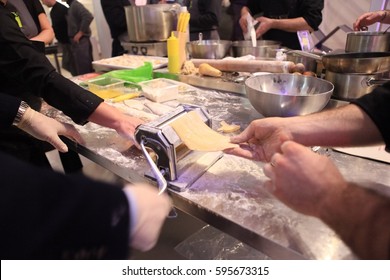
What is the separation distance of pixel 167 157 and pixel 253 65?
965 mm

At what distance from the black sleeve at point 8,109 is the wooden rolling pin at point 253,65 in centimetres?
104

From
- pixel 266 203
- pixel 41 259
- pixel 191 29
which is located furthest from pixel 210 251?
pixel 191 29

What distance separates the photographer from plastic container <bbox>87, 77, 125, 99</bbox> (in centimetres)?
150

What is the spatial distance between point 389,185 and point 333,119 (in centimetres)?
22

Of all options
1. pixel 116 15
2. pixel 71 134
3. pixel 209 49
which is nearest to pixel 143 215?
pixel 71 134

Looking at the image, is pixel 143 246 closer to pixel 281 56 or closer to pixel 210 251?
pixel 210 251

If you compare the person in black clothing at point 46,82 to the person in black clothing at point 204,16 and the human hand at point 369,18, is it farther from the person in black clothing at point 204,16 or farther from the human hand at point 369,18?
the person in black clothing at point 204,16

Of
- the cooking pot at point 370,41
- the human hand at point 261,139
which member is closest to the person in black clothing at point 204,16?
the cooking pot at point 370,41

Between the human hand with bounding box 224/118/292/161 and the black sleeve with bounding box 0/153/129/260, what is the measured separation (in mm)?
462

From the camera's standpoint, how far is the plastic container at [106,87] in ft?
4.91

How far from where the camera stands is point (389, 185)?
75 centimetres

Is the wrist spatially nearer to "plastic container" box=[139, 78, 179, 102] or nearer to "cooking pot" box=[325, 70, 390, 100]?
"plastic container" box=[139, 78, 179, 102]

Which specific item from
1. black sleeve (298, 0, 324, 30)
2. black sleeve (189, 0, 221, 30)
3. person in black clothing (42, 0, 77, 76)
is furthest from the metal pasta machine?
person in black clothing (42, 0, 77, 76)

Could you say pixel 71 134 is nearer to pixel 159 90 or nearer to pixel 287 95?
pixel 159 90
